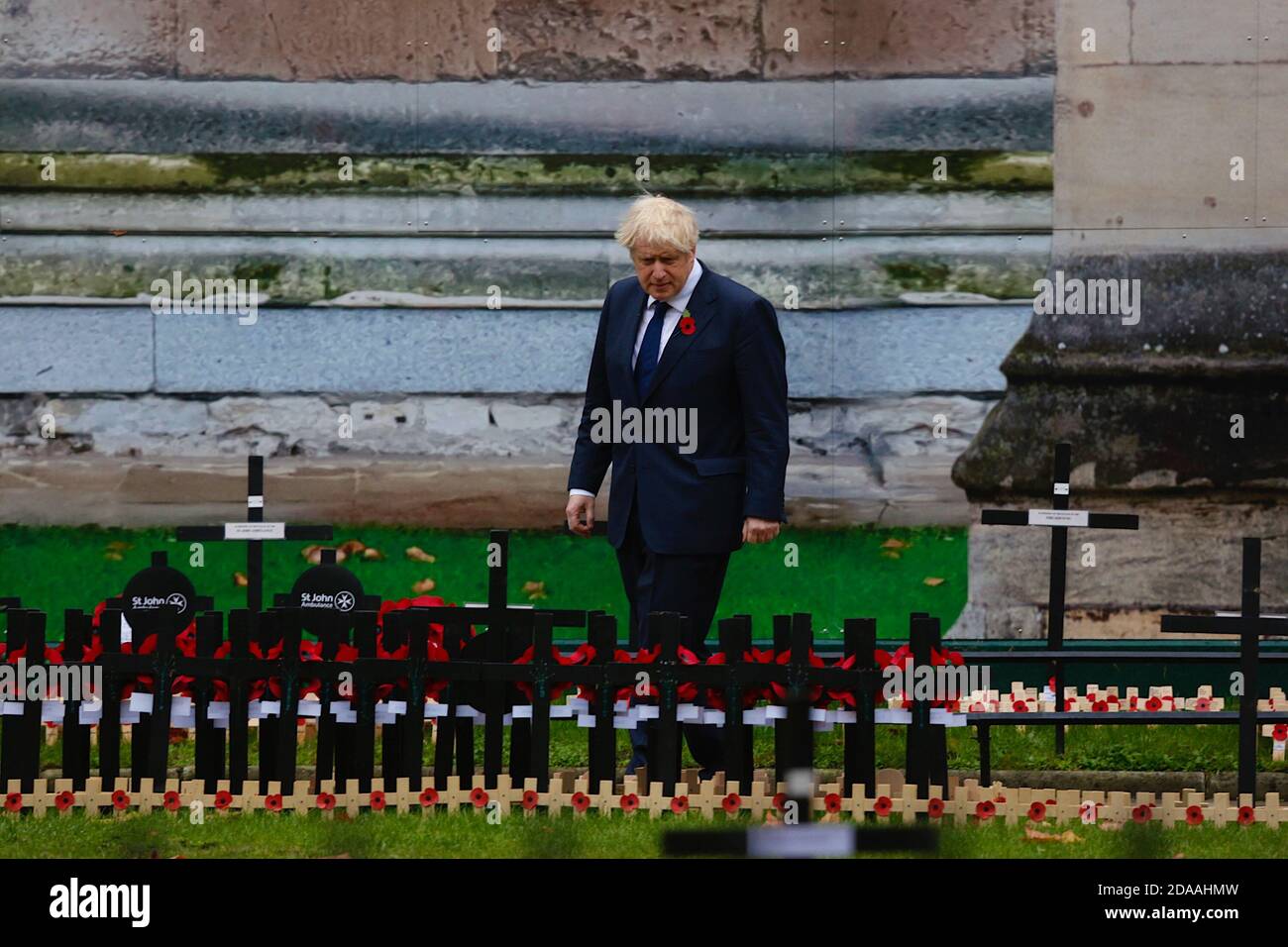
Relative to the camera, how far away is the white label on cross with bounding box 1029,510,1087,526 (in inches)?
340

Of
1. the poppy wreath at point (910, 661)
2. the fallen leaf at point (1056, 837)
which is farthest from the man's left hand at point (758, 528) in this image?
the fallen leaf at point (1056, 837)

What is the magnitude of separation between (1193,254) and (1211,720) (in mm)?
2770

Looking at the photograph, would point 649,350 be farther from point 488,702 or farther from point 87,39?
point 87,39

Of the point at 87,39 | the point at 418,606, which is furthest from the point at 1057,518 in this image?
the point at 87,39

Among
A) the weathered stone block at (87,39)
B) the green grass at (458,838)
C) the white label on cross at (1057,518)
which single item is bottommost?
the green grass at (458,838)

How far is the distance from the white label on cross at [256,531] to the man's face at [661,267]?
1.97 meters

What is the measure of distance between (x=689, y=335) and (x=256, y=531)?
2.09 metres

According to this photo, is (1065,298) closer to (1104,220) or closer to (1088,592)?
(1104,220)

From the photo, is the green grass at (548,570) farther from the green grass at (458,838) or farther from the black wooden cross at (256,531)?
the green grass at (458,838)

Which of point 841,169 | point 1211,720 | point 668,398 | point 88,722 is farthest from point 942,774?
point 841,169

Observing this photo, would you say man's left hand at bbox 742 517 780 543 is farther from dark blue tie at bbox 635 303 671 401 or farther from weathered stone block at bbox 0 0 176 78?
weathered stone block at bbox 0 0 176 78

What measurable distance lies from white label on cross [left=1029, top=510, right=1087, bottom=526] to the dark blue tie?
1822mm

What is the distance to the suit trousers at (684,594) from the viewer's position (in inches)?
291

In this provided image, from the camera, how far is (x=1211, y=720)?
24.5ft
